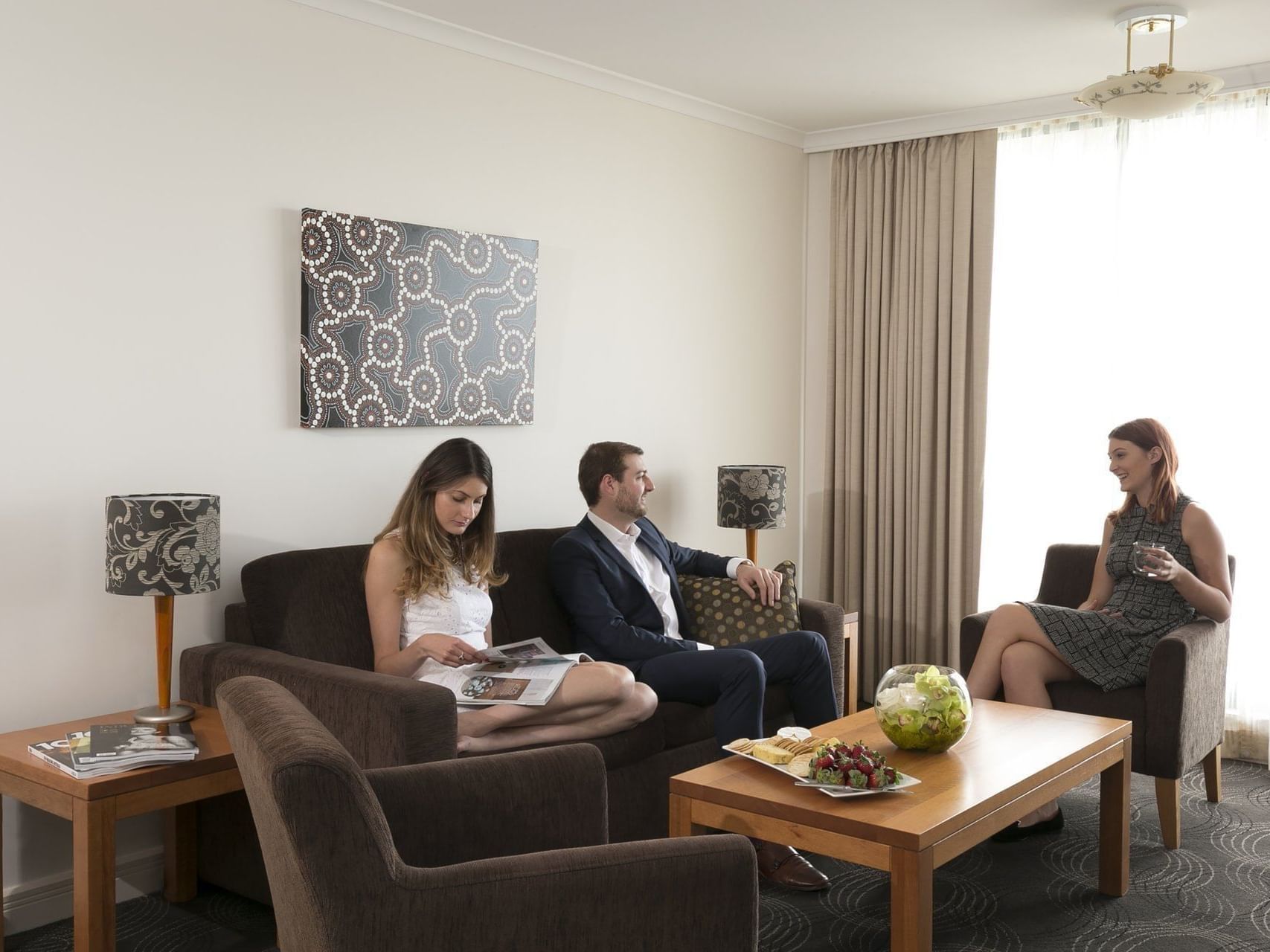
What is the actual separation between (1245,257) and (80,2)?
3915 mm

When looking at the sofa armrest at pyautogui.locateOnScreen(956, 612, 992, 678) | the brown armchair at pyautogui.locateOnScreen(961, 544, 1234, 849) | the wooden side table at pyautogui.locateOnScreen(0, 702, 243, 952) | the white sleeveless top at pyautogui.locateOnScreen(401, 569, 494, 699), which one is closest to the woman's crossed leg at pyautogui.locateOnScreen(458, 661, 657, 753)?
the white sleeveless top at pyautogui.locateOnScreen(401, 569, 494, 699)

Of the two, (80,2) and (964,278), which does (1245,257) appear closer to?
(964,278)

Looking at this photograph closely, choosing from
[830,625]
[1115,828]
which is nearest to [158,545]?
[830,625]

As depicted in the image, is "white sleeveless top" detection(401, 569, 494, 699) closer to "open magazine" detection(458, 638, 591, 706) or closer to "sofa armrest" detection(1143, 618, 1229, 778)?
"open magazine" detection(458, 638, 591, 706)

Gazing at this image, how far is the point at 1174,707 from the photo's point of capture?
348 cm

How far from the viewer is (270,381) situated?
346cm

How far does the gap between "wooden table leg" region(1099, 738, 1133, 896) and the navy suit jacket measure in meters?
1.21

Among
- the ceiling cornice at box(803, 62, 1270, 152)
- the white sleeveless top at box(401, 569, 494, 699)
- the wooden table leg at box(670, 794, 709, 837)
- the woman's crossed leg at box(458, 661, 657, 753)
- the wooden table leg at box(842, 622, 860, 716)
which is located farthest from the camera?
the wooden table leg at box(842, 622, 860, 716)

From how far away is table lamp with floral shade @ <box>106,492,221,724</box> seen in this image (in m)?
2.79

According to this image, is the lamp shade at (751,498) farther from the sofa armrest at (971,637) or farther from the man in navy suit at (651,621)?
the sofa armrest at (971,637)

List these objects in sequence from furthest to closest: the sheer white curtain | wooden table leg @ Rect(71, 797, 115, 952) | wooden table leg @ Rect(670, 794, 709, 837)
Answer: the sheer white curtain
wooden table leg @ Rect(670, 794, 709, 837)
wooden table leg @ Rect(71, 797, 115, 952)

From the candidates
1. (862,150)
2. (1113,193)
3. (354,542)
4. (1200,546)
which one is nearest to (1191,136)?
(1113,193)

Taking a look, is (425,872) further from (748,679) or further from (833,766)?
(748,679)

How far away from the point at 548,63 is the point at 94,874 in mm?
2925
